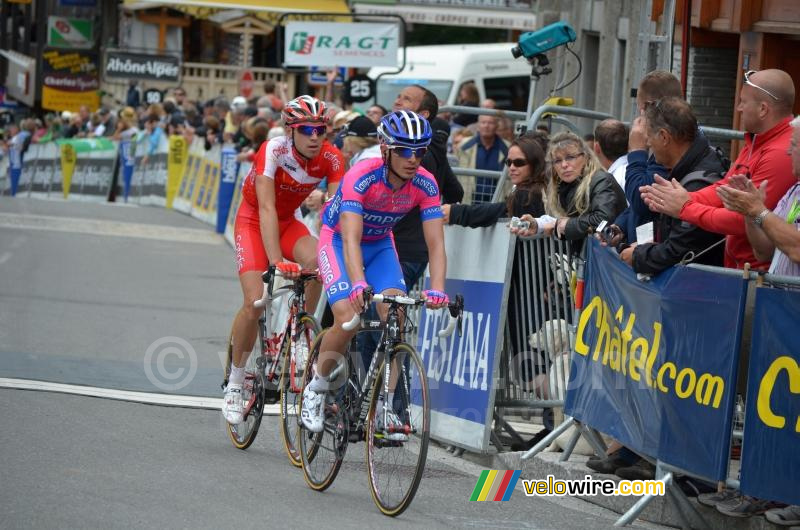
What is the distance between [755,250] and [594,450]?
184 centimetres

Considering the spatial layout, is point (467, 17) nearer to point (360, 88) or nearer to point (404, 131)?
point (360, 88)

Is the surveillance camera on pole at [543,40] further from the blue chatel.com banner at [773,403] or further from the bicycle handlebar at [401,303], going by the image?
the blue chatel.com banner at [773,403]

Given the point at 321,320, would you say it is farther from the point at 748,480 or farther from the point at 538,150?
the point at 748,480

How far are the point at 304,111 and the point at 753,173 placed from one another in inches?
110

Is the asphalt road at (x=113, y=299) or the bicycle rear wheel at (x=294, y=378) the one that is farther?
the asphalt road at (x=113, y=299)

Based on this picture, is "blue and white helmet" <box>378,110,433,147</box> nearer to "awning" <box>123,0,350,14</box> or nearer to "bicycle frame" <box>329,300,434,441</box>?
"bicycle frame" <box>329,300,434,441</box>

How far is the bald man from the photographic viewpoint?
6.85 m

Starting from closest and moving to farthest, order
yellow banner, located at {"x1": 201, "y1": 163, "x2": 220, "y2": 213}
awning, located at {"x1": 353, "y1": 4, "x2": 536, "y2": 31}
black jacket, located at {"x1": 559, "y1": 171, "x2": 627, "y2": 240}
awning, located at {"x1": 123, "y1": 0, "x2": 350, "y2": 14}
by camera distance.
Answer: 1. black jacket, located at {"x1": 559, "y1": 171, "x2": 627, "y2": 240}
2. yellow banner, located at {"x1": 201, "y1": 163, "x2": 220, "y2": 213}
3. awning, located at {"x1": 353, "y1": 4, "x2": 536, "y2": 31}
4. awning, located at {"x1": 123, "y1": 0, "x2": 350, "y2": 14}

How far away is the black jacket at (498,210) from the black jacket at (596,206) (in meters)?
0.25

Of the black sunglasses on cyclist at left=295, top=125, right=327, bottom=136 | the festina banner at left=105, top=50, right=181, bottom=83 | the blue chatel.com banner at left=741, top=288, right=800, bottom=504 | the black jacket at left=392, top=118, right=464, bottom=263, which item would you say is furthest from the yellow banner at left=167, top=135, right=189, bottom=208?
the blue chatel.com banner at left=741, top=288, right=800, bottom=504

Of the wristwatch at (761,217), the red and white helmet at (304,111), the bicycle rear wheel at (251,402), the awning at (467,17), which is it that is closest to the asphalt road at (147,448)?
the bicycle rear wheel at (251,402)

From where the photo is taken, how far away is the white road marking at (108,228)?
71.6 ft

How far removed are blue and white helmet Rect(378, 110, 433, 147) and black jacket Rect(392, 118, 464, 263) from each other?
1.84m

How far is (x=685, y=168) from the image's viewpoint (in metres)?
7.39
